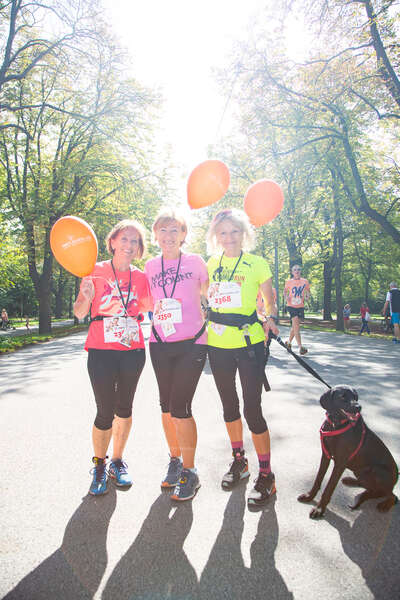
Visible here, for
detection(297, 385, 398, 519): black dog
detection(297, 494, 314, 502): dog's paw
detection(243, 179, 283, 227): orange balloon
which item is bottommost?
detection(297, 494, 314, 502): dog's paw

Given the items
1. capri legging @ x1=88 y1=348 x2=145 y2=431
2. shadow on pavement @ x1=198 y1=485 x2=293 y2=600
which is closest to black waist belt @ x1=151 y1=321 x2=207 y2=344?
capri legging @ x1=88 y1=348 x2=145 y2=431

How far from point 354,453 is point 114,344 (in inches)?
71.1

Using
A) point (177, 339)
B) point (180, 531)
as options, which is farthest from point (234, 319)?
point (180, 531)

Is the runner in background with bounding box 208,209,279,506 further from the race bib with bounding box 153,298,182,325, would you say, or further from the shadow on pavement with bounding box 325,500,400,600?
the shadow on pavement with bounding box 325,500,400,600

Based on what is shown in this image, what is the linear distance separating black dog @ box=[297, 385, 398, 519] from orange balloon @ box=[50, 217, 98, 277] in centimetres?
203

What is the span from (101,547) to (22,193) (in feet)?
58.1

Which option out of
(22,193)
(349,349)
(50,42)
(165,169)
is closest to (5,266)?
(22,193)

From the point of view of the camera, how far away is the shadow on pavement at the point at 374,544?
1.85 meters

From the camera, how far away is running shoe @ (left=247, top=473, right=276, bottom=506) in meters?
2.61

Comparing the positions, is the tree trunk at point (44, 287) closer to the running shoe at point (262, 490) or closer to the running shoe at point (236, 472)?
the running shoe at point (236, 472)

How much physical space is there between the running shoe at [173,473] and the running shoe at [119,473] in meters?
0.27

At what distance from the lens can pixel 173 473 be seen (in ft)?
9.73

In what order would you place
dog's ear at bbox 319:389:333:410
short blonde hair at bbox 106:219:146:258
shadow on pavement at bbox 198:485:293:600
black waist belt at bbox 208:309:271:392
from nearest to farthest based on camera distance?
shadow on pavement at bbox 198:485:293:600
dog's ear at bbox 319:389:333:410
black waist belt at bbox 208:309:271:392
short blonde hair at bbox 106:219:146:258

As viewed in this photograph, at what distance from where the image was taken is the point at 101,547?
2158mm
